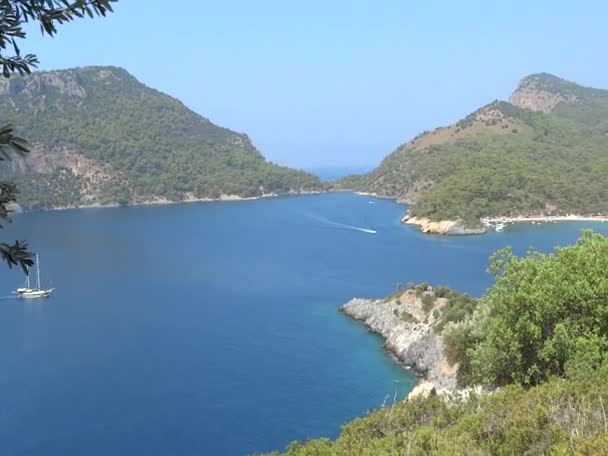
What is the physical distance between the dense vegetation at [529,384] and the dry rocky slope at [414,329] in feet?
36.0

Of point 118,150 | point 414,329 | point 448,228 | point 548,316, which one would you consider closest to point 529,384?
point 548,316

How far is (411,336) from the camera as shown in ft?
114

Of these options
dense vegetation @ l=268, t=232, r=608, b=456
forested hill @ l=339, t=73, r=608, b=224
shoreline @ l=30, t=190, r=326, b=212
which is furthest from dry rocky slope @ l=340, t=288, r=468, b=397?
shoreline @ l=30, t=190, r=326, b=212

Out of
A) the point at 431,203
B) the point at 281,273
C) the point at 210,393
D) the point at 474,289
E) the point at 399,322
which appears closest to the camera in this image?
the point at 210,393

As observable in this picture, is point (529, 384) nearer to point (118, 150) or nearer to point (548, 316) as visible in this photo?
point (548, 316)

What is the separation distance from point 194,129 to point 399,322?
480 ft

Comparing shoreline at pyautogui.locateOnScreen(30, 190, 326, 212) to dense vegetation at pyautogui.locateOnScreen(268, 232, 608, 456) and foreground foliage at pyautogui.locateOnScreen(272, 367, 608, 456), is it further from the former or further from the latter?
foreground foliage at pyautogui.locateOnScreen(272, 367, 608, 456)

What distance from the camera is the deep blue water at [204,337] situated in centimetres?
2611

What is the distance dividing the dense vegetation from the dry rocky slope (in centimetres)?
1096

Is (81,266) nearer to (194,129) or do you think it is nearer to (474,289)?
(474,289)

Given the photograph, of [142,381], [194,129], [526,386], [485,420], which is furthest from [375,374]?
[194,129]

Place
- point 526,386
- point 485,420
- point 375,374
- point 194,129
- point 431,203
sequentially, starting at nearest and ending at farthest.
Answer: point 485,420
point 526,386
point 375,374
point 431,203
point 194,129

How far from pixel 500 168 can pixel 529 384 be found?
95567 mm

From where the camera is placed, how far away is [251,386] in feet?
99.6
